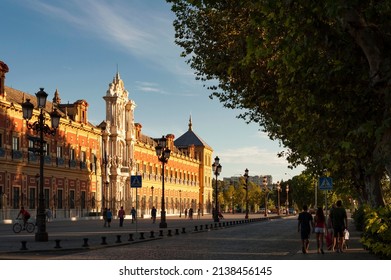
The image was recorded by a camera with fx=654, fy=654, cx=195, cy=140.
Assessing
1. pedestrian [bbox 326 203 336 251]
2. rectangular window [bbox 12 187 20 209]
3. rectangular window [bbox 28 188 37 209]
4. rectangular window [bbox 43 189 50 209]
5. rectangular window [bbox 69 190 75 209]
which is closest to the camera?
pedestrian [bbox 326 203 336 251]

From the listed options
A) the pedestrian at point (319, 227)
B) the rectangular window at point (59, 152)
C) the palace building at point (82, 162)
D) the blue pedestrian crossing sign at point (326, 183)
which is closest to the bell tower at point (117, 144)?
the palace building at point (82, 162)

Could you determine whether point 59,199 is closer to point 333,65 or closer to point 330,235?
point 330,235

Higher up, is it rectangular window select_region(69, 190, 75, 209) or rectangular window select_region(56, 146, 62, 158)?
rectangular window select_region(56, 146, 62, 158)

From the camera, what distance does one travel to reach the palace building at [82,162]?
54.5 m

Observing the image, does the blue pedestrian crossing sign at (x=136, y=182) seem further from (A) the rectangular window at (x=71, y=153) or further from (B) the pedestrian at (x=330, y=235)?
(A) the rectangular window at (x=71, y=153)

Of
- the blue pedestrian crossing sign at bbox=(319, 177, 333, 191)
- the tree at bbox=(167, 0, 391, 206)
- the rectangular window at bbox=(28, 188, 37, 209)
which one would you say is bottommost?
the rectangular window at bbox=(28, 188, 37, 209)

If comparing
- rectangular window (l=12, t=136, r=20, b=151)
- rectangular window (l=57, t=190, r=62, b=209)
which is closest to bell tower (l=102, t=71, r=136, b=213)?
rectangular window (l=57, t=190, r=62, b=209)

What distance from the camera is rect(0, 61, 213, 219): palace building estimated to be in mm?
54500

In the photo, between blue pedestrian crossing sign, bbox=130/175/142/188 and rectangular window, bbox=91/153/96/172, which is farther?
rectangular window, bbox=91/153/96/172

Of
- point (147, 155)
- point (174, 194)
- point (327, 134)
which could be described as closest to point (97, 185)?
point (147, 155)

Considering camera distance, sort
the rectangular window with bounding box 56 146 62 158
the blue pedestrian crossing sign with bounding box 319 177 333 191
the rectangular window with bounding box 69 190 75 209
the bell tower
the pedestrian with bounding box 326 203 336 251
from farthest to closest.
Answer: the bell tower, the rectangular window with bounding box 69 190 75 209, the rectangular window with bounding box 56 146 62 158, the blue pedestrian crossing sign with bounding box 319 177 333 191, the pedestrian with bounding box 326 203 336 251

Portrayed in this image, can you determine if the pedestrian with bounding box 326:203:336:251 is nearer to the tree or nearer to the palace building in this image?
the tree

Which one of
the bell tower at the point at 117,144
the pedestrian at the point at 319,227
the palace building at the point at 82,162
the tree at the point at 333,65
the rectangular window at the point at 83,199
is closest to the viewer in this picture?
the tree at the point at 333,65

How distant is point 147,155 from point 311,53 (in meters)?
76.0
